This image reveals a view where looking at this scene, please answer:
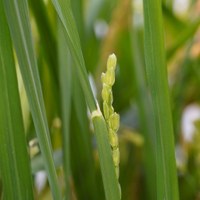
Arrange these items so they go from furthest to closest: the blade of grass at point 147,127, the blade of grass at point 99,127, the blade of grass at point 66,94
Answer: the blade of grass at point 147,127 < the blade of grass at point 66,94 < the blade of grass at point 99,127

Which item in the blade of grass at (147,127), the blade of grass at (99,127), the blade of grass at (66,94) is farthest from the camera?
the blade of grass at (147,127)

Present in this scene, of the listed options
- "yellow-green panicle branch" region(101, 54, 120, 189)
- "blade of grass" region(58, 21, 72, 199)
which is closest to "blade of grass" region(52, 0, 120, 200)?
"yellow-green panicle branch" region(101, 54, 120, 189)

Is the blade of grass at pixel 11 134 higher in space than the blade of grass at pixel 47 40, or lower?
lower

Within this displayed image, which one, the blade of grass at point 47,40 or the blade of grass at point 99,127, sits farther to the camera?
the blade of grass at point 47,40

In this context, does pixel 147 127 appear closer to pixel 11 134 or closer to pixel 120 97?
pixel 120 97

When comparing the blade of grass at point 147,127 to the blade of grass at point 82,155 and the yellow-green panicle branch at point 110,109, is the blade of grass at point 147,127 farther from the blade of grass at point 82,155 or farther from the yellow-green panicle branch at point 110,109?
the yellow-green panicle branch at point 110,109

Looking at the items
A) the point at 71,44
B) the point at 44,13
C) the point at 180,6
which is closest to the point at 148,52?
the point at 71,44

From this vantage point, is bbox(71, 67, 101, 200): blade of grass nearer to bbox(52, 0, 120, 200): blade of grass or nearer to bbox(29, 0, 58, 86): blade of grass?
bbox(29, 0, 58, 86): blade of grass

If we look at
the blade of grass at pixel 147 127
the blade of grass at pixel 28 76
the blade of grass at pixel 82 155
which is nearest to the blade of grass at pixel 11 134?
the blade of grass at pixel 28 76
